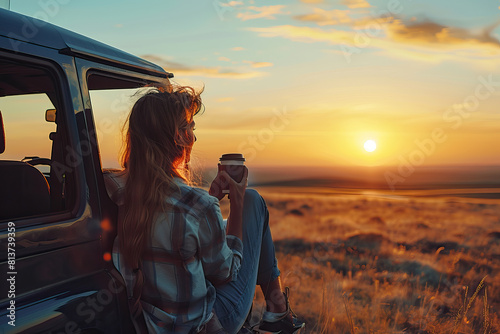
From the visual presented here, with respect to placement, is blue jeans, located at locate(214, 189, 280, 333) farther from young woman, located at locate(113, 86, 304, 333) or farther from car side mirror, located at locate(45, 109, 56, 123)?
car side mirror, located at locate(45, 109, 56, 123)

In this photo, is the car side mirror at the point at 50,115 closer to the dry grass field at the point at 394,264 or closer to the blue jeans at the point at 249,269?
the blue jeans at the point at 249,269

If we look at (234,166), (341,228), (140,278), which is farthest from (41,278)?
(341,228)

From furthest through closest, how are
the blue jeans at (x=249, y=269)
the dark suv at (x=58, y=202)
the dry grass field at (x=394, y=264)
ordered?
the dry grass field at (x=394, y=264)
the blue jeans at (x=249, y=269)
the dark suv at (x=58, y=202)

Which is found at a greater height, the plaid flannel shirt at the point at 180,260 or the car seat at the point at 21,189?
the car seat at the point at 21,189

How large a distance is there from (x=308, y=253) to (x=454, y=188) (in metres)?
18.9

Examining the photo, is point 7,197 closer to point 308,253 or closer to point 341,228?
point 308,253

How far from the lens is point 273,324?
3076mm

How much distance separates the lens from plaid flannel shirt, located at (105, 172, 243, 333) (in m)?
2.03

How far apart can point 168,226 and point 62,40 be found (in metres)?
0.89

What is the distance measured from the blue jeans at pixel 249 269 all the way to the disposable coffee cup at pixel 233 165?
44cm

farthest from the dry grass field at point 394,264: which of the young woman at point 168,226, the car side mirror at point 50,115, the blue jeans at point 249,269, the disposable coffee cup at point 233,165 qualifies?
the car side mirror at point 50,115

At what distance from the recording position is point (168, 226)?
6.66 feet

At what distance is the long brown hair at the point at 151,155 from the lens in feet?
6.68

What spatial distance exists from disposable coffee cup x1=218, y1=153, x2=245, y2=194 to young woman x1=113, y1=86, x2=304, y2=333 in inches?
8.7
